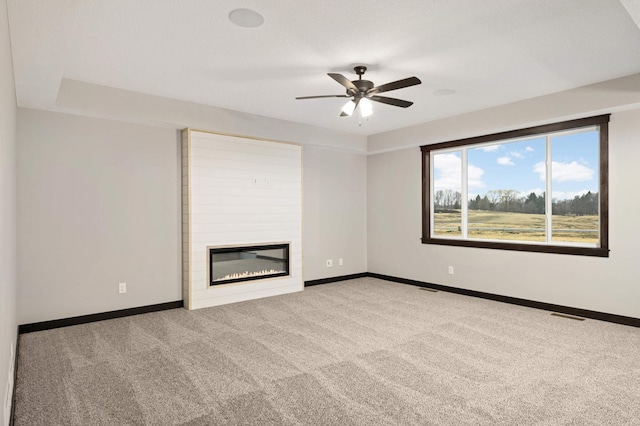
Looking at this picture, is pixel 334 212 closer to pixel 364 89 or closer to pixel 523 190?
pixel 523 190

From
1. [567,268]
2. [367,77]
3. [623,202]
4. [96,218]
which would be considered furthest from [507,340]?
[96,218]

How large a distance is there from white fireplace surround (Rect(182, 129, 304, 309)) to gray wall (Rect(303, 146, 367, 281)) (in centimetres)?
37

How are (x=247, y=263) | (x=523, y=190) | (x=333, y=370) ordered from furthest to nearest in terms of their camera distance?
(x=247, y=263) → (x=523, y=190) → (x=333, y=370)

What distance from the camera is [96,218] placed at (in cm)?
439

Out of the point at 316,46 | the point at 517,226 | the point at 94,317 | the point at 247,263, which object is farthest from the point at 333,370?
the point at 517,226

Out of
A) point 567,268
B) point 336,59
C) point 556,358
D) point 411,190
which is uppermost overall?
point 336,59

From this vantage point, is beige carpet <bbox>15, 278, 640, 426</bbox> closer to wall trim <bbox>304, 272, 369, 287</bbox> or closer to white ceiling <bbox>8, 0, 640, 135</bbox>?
wall trim <bbox>304, 272, 369, 287</bbox>

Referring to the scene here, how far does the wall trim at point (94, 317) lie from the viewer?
3984 mm

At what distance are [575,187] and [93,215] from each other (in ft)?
18.9

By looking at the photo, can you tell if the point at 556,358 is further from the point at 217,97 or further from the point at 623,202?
the point at 217,97

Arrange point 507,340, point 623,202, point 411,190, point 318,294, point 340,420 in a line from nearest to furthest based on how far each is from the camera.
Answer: point 340,420
point 507,340
point 623,202
point 318,294
point 411,190

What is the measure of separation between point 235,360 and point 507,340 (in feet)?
8.47

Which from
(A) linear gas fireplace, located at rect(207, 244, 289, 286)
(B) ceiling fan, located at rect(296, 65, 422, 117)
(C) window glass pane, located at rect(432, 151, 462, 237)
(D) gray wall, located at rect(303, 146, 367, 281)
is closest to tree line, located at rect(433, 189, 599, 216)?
(C) window glass pane, located at rect(432, 151, 462, 237)

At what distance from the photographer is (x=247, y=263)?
18.1ft
